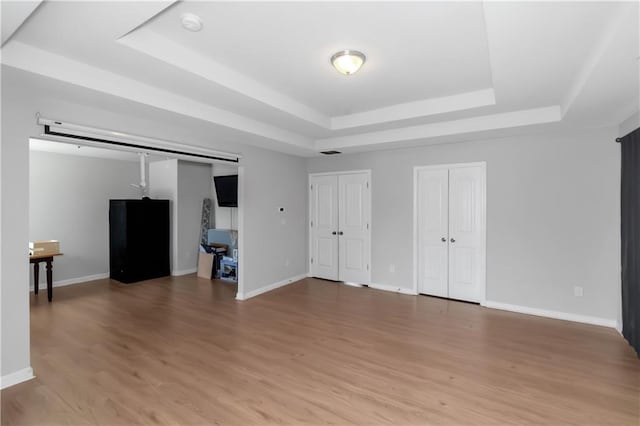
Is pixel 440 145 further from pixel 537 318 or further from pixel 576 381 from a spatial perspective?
pixel 576 381

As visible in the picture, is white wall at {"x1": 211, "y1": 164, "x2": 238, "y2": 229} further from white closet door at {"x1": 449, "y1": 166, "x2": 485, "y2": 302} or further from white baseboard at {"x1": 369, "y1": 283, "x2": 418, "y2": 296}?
white closet door at {"x1": 449, "y1": 166, "x2": 485, "y2": 302}

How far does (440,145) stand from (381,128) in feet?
3.53

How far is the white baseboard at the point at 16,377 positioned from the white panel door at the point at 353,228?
14.5 ft

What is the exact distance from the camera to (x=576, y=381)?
2.63 meters


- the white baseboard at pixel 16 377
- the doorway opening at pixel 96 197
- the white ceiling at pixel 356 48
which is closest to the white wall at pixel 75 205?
the doorway opening at pixel 96 197

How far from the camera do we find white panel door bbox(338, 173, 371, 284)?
573 centimetres

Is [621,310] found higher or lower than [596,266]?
lower

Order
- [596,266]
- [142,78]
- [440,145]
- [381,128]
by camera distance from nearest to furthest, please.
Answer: [142,78] < [596,266] < [381,128] < [440,145]

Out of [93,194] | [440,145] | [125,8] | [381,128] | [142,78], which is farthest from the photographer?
[93,194]

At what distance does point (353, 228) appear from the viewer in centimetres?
588

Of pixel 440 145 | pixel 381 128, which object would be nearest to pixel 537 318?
pixel 440 145

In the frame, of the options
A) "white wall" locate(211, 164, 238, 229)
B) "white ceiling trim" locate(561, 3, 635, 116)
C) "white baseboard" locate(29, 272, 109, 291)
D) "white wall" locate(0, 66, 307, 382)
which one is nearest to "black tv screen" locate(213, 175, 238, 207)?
"white wall" locate(211, 164, 238, 229)

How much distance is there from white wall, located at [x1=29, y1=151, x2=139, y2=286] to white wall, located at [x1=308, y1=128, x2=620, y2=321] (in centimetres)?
616

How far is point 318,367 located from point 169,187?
212 inches
